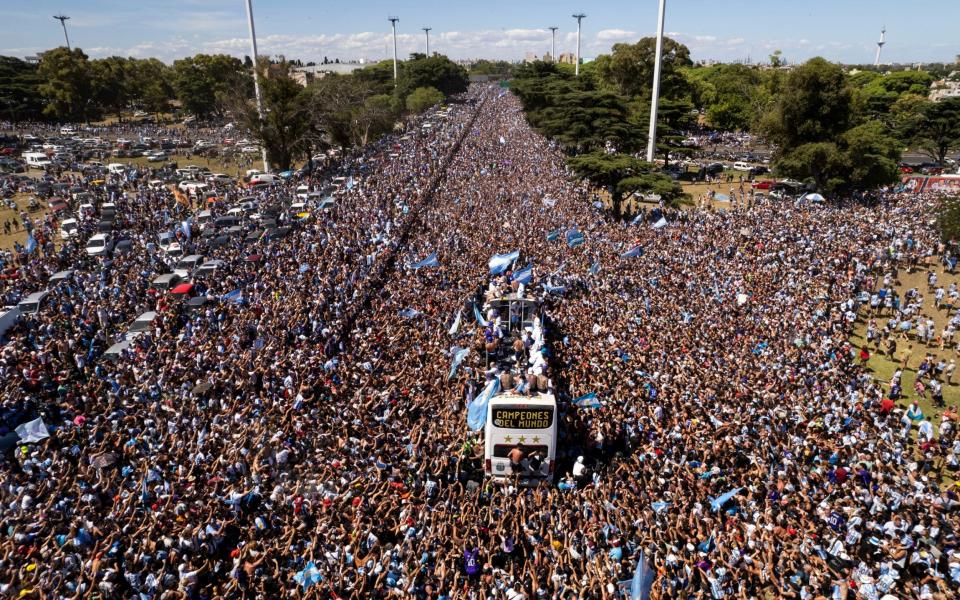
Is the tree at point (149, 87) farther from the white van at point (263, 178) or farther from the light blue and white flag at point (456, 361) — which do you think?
the light blue and white flag at point (456, 361)

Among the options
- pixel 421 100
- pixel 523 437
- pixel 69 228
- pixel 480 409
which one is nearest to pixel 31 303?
pixel 69 228

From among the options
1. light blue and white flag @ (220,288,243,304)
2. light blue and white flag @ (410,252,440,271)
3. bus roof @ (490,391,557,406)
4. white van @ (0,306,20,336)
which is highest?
light blue and white flag @ (410,252,440,271)

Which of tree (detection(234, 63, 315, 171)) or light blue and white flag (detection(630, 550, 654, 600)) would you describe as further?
tree (detection(234, 63, 315, 171))

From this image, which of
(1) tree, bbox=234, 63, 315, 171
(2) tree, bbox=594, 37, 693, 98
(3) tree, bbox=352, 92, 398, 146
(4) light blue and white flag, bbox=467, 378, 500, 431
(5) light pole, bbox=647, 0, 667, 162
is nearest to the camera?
(4) light blue and white flag, bbox=467, 378, 500, 431

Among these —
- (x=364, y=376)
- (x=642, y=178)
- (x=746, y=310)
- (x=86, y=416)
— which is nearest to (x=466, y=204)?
(x=642, y=178)

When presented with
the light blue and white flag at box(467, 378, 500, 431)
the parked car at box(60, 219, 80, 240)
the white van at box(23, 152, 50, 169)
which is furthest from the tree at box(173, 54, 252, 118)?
the light blue and white flag at box(467, 378, 500, 431)

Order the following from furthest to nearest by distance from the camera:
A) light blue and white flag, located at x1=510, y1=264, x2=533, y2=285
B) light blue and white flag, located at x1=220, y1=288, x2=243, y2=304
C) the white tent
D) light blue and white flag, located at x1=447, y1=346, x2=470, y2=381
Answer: the white tent
light blue and white flag, located at x1=510, y1=264, x2=533, y2=285
light blue and white flag, located at x1=220, y1=288, x2=243, y2=304
light blue and white flag, located at x1=447, y1=346, x2=470, y2=381

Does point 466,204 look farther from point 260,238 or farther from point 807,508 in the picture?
point 807,508

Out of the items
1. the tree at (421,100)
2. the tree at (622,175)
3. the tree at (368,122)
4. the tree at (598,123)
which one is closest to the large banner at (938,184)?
the tree at (598,123)

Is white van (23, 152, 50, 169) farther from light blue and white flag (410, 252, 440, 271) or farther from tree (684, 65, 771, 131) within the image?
tree (684, 65, 771, 131)
